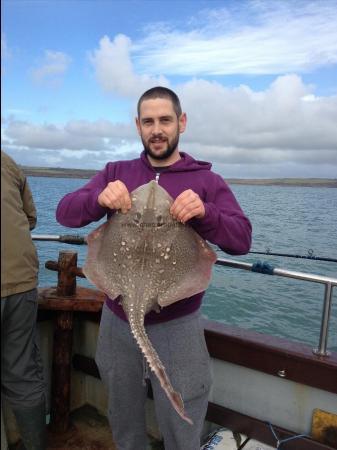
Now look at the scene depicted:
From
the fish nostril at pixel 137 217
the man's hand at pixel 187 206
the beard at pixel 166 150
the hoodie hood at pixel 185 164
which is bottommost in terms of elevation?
the fish nostril at pixel 137 217

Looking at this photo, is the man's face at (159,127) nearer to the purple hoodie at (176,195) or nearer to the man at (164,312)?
the man at (164,312)

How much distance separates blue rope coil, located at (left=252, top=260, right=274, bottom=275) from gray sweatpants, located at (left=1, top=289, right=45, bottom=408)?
1.83m

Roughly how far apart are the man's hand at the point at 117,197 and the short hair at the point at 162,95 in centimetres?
75

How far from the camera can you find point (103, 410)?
4301 mm

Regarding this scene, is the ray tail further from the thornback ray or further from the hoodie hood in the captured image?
the hoodie hood

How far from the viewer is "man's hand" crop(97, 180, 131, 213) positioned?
2395mm

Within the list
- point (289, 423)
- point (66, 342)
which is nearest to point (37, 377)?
point (66, 342)

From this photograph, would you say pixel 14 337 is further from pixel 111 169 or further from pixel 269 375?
pixel 269 375

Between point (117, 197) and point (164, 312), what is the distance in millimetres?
843

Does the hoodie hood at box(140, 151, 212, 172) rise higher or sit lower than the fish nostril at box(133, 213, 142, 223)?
higher

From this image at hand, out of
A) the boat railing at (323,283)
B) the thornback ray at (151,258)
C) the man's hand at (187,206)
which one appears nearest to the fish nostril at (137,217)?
the thornback ray at (151,258)

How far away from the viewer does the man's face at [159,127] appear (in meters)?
2.73

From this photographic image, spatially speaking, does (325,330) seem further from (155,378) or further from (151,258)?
(151,258)

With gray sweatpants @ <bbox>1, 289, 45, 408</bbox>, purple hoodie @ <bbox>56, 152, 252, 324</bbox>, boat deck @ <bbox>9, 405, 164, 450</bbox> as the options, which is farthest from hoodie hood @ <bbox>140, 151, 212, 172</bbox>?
boat deck @ <bbox>9, 405, 164, 450</bbox>
